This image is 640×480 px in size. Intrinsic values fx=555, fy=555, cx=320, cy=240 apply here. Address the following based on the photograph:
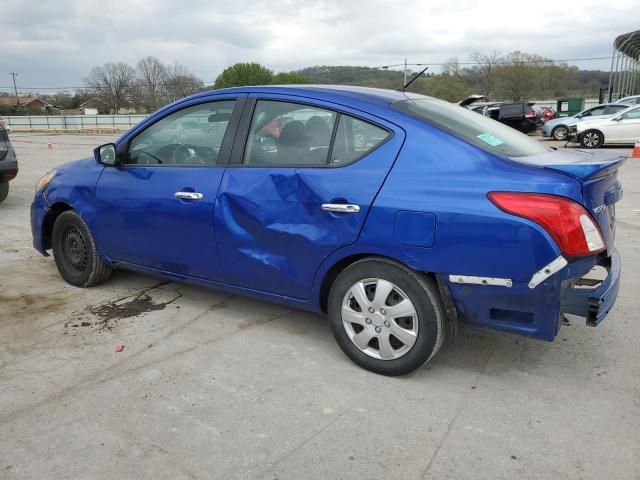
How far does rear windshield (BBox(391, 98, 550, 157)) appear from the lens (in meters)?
3.10

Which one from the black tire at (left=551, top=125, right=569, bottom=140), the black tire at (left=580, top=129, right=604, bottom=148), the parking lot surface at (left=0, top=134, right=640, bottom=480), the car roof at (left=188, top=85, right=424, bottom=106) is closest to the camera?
the parking lot surface at (left=0, top=134, right=640, bottom=480)

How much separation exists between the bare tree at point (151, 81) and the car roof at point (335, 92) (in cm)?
8079

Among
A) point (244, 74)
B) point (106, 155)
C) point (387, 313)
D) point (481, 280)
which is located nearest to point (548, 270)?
point (481, 280)

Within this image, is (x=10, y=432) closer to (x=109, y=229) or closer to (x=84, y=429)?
(x=84, y=429)

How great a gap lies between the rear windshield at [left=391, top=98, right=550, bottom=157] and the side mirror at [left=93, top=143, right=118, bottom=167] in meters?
2.24

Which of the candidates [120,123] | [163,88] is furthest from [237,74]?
[120,123]

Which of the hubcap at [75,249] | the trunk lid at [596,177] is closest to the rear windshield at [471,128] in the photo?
the trunk lid at [596,177]

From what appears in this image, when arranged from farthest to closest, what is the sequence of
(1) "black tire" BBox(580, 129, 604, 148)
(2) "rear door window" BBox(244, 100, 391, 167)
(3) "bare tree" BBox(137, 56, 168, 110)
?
(3) "bare tree" BBox(137, 56, 168, 110) < (1) "black tire" BBox(580, 129, 604, 148) < (2) "rear door window" BBox(244, 100, 391, 167)

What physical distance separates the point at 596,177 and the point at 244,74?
8792cm

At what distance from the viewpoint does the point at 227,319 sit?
13.4ft

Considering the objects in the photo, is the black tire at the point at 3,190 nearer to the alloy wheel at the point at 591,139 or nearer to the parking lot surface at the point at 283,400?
the parking lot surface at the point at 283,400

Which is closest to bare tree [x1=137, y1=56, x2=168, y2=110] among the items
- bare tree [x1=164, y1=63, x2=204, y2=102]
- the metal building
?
bare tree [x1=164, y1=63, x2=204, y2=102]

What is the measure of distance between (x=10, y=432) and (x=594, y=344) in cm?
343

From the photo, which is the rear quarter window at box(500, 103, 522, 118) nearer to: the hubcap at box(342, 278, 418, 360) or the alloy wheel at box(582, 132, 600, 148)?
the alloy wheel at box(582, 132, 600, 148)
